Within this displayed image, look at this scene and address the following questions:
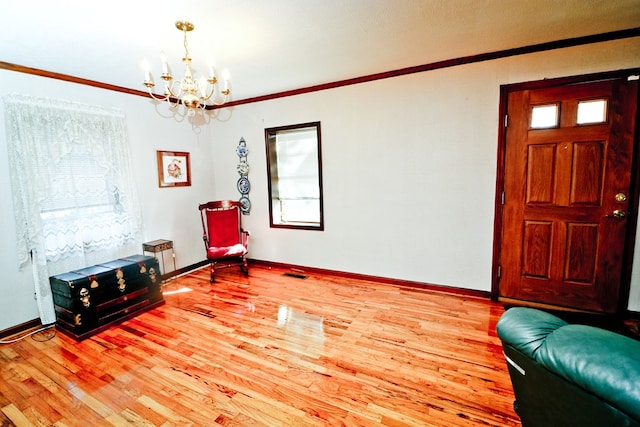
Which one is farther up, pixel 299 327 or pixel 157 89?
pixel 157 89

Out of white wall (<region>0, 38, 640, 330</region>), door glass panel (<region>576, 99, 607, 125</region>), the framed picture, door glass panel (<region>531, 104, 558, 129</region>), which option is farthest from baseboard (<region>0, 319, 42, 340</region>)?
Result: door glass panel (<region>576, 99, 607, 125</region>)

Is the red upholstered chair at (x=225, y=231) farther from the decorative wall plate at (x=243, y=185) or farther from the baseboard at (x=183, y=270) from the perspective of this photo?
the baseboard at (x=183, y=270)

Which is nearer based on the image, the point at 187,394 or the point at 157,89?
the point at 187,394

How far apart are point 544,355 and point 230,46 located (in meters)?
2.97

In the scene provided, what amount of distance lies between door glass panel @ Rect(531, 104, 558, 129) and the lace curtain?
452cm

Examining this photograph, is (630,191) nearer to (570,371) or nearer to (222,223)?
(570,371)

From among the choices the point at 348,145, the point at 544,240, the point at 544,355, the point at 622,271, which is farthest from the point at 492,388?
the point at 348,145

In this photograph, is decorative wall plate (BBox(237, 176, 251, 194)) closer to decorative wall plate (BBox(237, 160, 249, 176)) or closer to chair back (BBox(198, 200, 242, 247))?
decorative wall plate (BBox(237, 160, 249, 176))

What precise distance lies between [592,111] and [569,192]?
745 millimetres

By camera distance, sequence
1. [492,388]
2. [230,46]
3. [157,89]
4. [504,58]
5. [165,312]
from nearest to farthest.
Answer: [492,388]
[230,46]
[504,58]
[165,312]
[157,89]

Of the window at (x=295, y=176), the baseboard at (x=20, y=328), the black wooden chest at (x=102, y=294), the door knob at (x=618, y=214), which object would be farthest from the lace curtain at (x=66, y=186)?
the door knob at (x=618, y=214)

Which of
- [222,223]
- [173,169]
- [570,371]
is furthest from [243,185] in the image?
[570,371]

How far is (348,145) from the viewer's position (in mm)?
3742

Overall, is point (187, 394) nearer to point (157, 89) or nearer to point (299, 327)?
point (299, 327)
